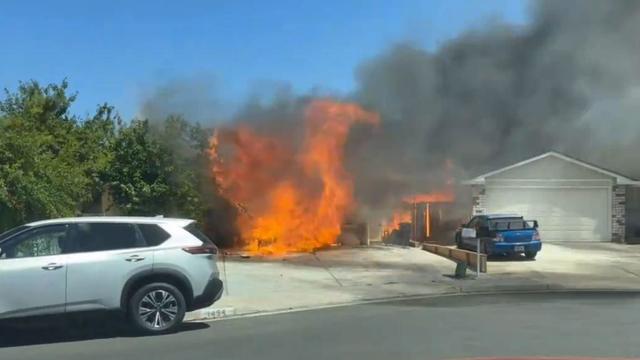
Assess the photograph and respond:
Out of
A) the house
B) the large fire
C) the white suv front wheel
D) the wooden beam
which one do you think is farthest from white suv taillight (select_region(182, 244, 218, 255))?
the house

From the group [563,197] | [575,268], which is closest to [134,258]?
[575,268]

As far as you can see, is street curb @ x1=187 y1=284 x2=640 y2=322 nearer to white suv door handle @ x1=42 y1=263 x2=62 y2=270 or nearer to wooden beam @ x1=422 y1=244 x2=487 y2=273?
white suv door handle @ x1=42 y1=263 x2=62 y2=270

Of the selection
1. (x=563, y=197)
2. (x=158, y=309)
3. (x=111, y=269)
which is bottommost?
(x=158, y=309)

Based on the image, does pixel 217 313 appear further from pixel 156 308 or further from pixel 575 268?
pixel 575 268

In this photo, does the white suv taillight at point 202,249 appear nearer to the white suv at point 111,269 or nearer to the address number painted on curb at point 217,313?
the white suv at point 111,269

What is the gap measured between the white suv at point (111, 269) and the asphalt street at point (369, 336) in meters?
0.41

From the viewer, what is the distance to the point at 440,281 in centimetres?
1697

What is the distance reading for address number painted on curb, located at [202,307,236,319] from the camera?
11.8 meters

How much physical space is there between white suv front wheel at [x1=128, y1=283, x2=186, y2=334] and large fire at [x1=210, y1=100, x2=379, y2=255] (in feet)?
50.8

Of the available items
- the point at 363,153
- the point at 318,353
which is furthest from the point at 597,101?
the point at 318,353

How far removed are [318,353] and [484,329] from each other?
106 inches

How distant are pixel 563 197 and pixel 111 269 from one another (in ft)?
77.2

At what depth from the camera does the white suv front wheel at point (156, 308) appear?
987 cm

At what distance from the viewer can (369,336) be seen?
954 cm
